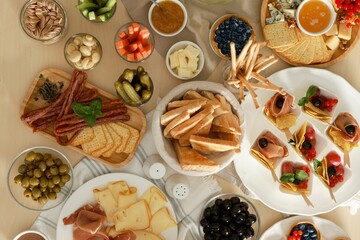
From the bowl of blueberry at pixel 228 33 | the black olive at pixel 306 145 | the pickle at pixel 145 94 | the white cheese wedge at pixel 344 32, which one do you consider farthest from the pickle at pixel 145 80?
the white cheese wedge at pixel 344 32

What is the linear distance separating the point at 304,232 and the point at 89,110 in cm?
87

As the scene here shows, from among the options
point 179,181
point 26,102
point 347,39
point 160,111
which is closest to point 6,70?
point 26,102

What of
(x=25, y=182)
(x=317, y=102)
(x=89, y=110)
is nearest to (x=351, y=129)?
(x=317, y=102)

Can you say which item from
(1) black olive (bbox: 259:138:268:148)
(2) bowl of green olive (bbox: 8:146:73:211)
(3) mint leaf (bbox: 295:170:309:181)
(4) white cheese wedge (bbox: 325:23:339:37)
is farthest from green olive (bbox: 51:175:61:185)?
(4) white cheese wedge (bbox: 325:23:339:37)

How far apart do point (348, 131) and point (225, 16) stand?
1.88 ft

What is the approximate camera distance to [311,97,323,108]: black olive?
1887 mm

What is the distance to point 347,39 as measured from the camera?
191 cm

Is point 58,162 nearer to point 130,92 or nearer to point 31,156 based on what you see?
point 31,156

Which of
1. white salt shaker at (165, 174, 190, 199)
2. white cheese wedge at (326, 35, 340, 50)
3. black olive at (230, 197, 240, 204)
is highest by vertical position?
white cheese wedge at (326, 35, 340, 50)

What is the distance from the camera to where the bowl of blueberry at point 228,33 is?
6.12ft

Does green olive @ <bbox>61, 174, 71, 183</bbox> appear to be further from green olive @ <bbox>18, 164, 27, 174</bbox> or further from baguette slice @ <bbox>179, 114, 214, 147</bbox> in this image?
baguette slice @ <bbox>179, 114, 214, 147</bbox>

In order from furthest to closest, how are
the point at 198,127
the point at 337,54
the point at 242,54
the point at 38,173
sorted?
the point at 337,54 < the point at 38,173 < the point at 198,127 < the point at 242,54

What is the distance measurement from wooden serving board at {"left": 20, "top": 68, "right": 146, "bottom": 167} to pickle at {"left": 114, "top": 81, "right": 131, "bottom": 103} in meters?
0.07

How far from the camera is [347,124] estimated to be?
6.15 feet
